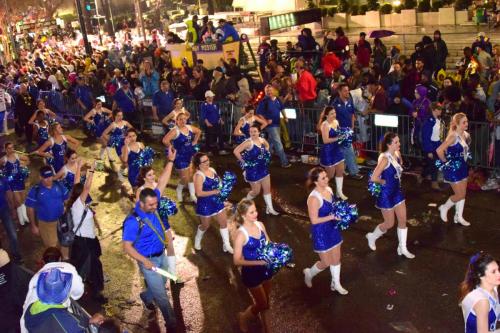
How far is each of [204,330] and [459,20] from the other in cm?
1895

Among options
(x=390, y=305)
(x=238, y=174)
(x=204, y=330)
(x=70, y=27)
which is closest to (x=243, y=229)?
(x=204, y=330)

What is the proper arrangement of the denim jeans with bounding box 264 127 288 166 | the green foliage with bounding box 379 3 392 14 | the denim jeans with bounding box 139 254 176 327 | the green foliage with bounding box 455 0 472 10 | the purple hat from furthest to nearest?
the green foliage with bounding box 379 3 392 14, the green foliage with bounding box 455 0 472 10, the denim jeans with bounding box 264 127 288 166, the denim jeans with bounding box 139 254 176 327, the purple hat

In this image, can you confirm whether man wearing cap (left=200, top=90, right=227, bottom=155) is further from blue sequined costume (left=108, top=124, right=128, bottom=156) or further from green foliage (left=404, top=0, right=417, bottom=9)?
green foliage (left=404, top=0, right=417, bottom=9)

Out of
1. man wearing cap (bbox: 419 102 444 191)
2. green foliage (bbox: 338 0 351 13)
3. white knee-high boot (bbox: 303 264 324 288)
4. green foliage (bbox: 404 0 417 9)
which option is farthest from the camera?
green foliage (bbox: 338 0 351 13)

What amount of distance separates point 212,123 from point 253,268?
7202 mm

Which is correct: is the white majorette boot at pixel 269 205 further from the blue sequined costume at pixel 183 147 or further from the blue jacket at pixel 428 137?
the blue jacket at pixel 428 137

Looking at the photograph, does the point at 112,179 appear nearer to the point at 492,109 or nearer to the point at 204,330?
the point at 204,330

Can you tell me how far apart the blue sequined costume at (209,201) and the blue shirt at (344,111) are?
3503mm

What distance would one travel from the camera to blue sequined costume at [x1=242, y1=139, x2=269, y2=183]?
30.9ft

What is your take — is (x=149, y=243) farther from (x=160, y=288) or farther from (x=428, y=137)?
(x=428, y=137)

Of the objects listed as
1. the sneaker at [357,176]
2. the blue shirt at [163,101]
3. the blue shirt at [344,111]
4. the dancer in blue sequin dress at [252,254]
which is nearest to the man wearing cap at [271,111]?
the blue shirt at [344,111]

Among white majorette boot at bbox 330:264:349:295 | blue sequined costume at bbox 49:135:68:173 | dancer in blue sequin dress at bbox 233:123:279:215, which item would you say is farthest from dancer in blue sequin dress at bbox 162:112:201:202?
white majorette boot at bbox 330:264:349:295

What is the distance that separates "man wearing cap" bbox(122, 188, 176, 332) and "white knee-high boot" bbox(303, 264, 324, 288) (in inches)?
70.6

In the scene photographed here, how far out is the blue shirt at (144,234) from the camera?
6.41m
